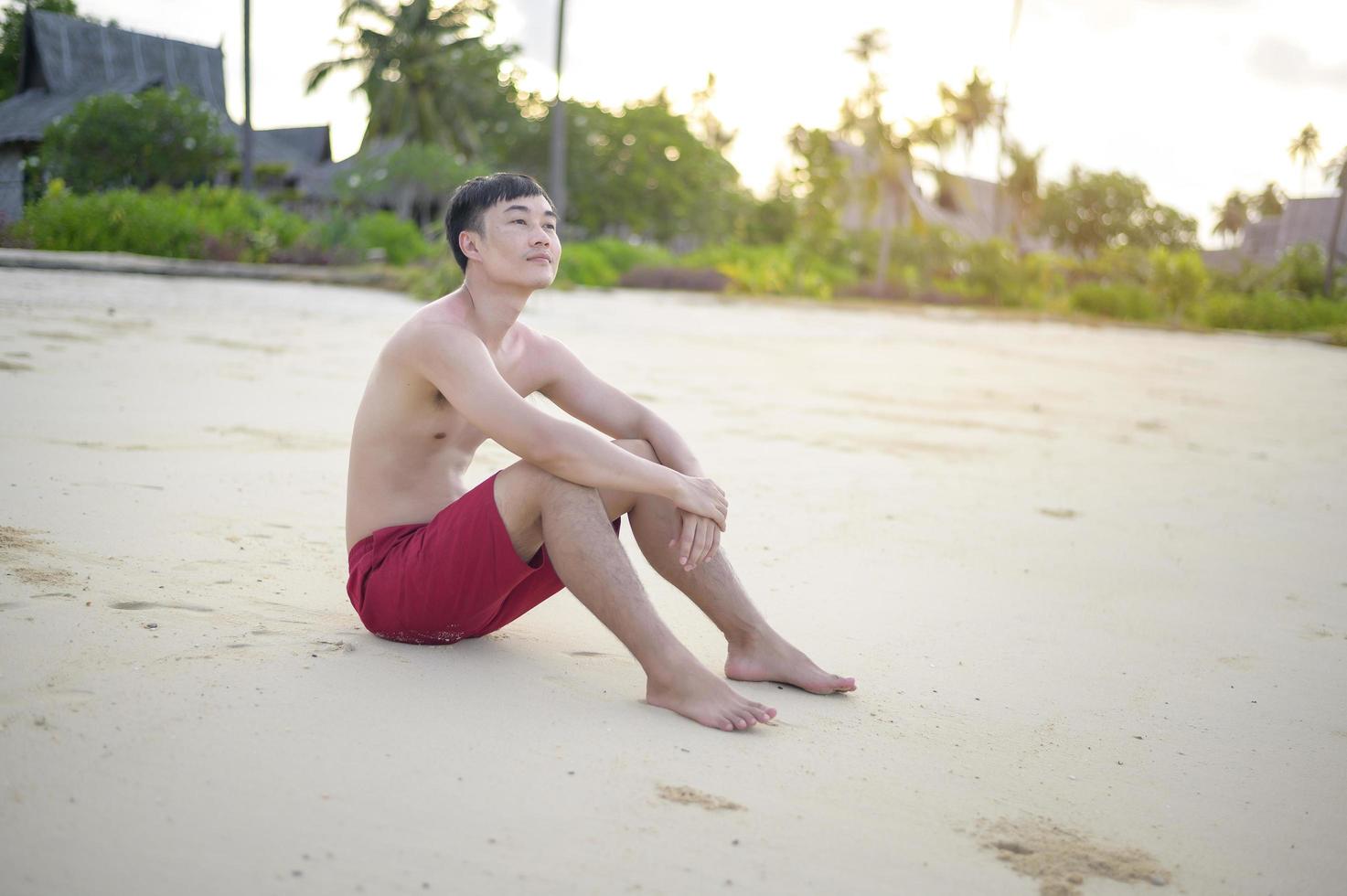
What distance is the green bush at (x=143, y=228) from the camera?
12312mm

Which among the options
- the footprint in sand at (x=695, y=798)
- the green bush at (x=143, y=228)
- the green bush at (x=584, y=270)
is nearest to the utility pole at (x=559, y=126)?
the green bush at (x=584, y=270)

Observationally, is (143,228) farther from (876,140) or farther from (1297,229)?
(1297,229)

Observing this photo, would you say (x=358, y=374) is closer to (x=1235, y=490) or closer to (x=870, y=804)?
(x=1235, y=490)

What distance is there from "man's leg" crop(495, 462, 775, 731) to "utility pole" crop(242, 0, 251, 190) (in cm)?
1845

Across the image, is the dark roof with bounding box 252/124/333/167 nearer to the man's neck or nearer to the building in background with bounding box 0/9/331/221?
the building in background with bounding box 0/9/331/221

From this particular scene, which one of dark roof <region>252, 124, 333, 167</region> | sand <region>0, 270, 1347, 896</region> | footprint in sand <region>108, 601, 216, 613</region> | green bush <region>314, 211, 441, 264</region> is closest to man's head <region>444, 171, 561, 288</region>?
sand <region>0, 270, 1347, 896</region>

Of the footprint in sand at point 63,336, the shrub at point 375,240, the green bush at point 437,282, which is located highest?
the shrub at point 375,240

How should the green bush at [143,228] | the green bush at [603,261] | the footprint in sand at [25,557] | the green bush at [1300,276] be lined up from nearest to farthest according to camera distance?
the footprint in sand at [25,557]
the green bush at [143,228]
the green bush at [603,261]
the green bush at [1300,276]

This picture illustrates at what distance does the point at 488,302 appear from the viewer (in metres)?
2.53

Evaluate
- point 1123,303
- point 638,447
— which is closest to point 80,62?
point 1123,303

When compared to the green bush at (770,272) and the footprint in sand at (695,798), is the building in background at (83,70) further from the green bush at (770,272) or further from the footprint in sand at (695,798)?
the footprint in sand at (695,798)

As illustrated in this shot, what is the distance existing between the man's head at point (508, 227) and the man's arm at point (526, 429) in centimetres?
21

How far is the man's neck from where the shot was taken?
2.53 m

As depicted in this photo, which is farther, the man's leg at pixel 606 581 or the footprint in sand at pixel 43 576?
the footprint in sand at pixel 43 576
